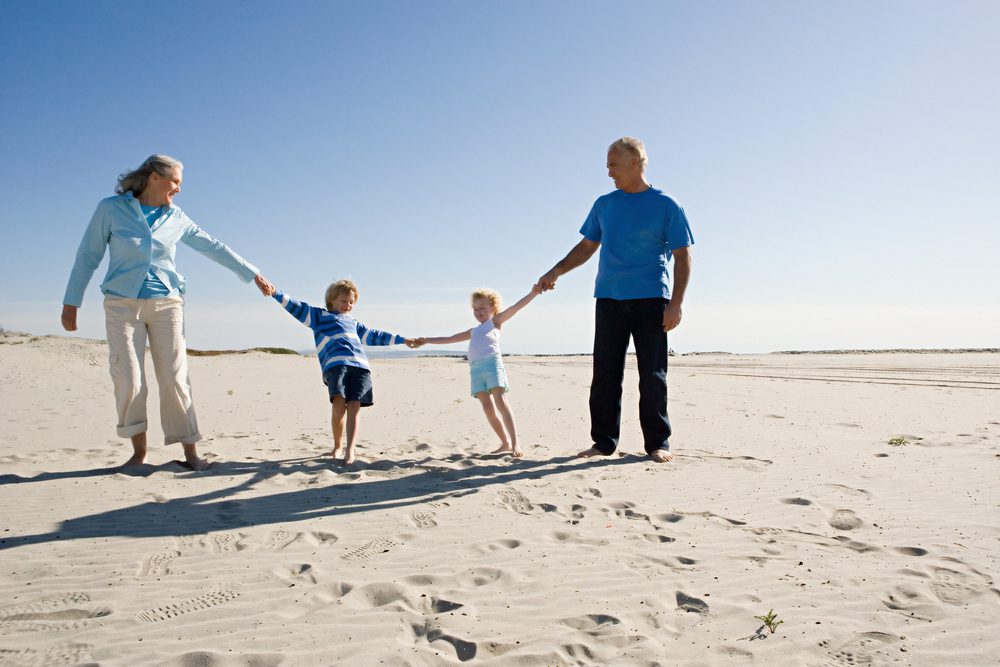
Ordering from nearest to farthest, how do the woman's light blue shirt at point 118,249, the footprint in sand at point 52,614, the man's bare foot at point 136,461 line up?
1. the footprint in sand at point 52,614
2. the woman's light blue shirt at point 118,249
3. the man's bare foot at point 136,461

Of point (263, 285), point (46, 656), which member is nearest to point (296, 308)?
point (263, 285)

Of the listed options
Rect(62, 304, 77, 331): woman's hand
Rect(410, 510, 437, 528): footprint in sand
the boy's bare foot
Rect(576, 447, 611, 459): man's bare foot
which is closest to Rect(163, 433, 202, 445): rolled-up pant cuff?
Rect(62, 304, 77, 331): woman's hand

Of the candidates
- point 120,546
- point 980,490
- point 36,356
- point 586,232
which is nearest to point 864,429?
point 980,490

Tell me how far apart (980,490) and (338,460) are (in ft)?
16.5

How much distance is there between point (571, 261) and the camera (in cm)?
634

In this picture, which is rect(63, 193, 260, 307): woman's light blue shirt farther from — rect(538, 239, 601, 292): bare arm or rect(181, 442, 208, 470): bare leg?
rect(538, 239, 601, 292): bare arm

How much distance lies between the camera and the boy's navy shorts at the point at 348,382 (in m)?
5.69

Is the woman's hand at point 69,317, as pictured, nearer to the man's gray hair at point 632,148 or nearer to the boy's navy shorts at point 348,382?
the boy's navy shorts at point 348,382

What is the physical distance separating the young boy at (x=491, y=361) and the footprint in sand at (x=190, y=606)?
11.2 ft

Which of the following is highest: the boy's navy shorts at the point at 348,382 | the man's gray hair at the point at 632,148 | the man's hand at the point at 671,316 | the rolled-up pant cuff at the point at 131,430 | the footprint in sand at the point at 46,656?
the man's gray hair at the point at 632,148

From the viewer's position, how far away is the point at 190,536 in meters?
3.52

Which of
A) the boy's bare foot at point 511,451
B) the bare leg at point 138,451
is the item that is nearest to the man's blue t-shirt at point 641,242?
the boy's bare foot at point 511,451

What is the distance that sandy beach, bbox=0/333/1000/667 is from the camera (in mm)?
2379

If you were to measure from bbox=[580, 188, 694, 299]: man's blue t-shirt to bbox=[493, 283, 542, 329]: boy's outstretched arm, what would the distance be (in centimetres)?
80
